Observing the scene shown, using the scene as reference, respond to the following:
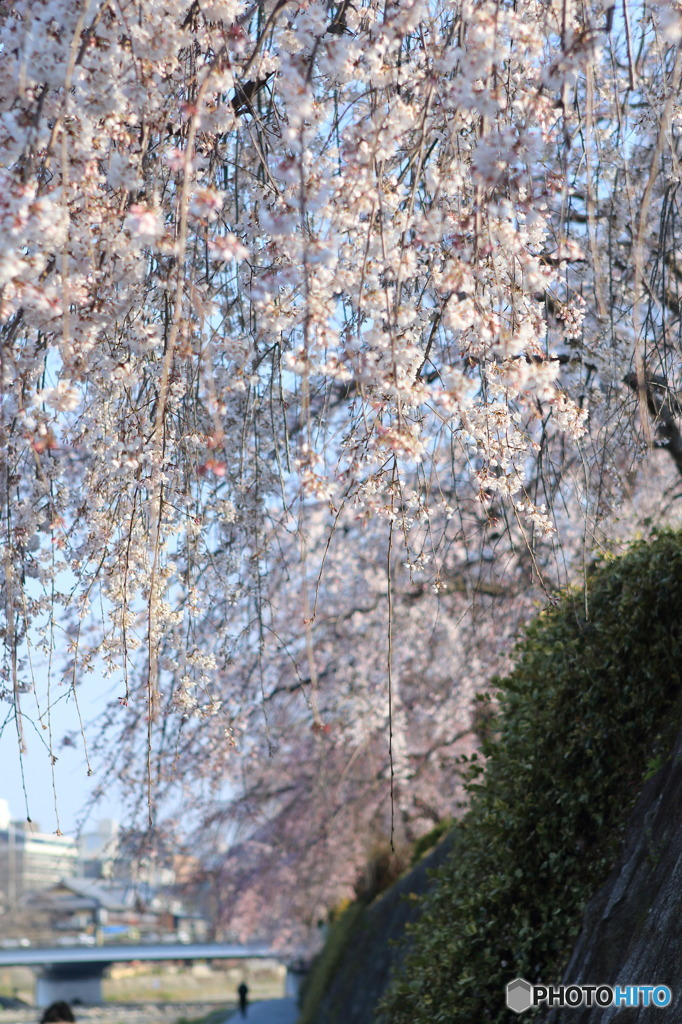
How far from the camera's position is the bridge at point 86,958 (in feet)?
142

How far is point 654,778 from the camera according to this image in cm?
396

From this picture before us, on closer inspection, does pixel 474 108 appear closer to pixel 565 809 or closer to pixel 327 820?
pixel 565 809

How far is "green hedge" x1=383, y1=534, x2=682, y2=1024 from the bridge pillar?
49.5m

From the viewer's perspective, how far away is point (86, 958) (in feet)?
146

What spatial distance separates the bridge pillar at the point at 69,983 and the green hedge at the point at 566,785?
49532mm

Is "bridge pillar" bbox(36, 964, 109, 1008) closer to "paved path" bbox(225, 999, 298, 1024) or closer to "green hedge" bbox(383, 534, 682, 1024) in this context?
"paved path" bbox(225, 999, 298, 1024)

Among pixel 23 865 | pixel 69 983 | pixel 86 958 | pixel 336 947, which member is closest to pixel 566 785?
pixel 336 947

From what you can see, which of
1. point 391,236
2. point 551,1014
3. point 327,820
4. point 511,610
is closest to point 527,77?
point 391,236

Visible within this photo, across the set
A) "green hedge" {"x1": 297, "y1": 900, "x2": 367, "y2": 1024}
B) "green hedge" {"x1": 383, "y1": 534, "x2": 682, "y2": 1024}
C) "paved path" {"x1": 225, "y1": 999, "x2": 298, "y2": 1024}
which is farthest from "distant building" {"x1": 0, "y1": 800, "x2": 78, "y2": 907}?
"green hedge" {"x1": 383, "y1": 534, "x2": 682, "y2": 1024}

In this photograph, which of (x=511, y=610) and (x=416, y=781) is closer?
(x=511, y=610)

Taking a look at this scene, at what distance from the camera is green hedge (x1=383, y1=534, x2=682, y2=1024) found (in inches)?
165

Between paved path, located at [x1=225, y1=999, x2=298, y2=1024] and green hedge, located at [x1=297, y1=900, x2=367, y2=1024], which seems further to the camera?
paved path, located at [x1=225, y1=999, x2=298, y2=1024]

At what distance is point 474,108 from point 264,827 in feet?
43.8

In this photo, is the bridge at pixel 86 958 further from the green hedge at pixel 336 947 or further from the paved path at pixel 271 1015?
the green hedge at pixel 336 947
